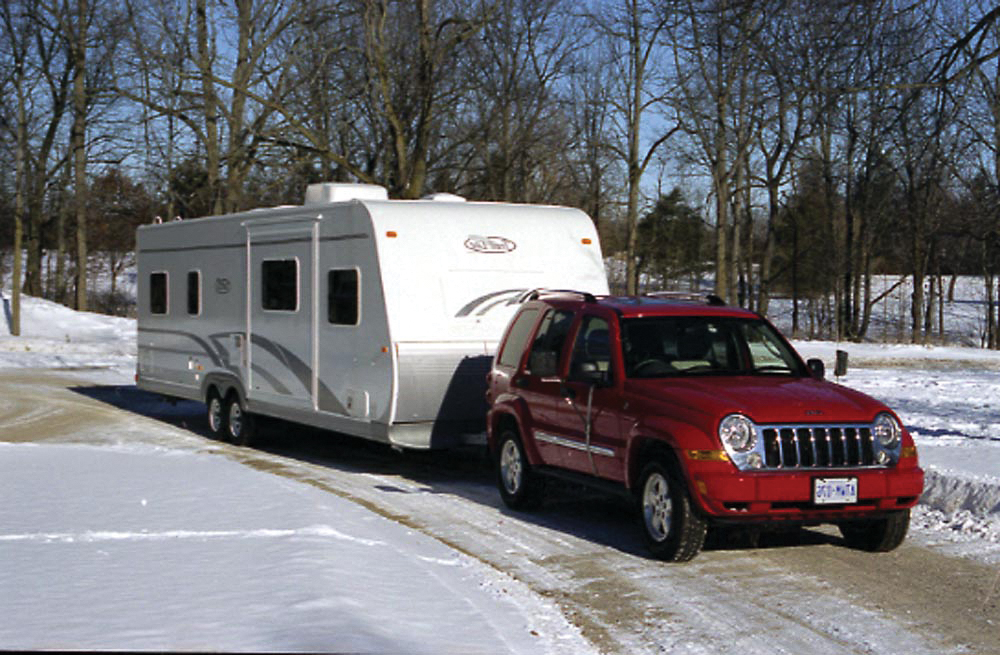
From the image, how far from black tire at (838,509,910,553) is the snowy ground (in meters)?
0.50

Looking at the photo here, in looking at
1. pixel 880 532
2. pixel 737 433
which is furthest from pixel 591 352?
pixel 880 532

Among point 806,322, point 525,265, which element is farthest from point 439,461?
point 806,322

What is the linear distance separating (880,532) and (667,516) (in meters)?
1.58

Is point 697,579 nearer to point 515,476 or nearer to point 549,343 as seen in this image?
point 515,476

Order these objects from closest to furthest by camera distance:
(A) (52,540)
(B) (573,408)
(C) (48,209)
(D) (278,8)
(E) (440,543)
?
(A) (52,540) → (E) (440,543) → (B) (573,408) → (D) (278,8) → (C) (48,209)

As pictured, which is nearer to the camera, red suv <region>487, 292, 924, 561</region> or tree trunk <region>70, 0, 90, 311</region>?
red suv <region>487, 292, 924, 561</region>

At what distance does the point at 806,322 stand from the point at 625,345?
55.5 meters

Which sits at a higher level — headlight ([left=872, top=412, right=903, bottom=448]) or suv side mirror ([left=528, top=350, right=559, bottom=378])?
suv side mirror ([left=528, top=350, right=559, bottom=378])

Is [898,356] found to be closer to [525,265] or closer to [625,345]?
[525,265]

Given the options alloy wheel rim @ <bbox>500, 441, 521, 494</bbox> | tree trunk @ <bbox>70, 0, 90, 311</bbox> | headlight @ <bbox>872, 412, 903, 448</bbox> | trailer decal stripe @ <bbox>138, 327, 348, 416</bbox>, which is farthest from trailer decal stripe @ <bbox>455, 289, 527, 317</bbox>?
tree trunk @ <bbox>70, 0, 90, 311</bbox>

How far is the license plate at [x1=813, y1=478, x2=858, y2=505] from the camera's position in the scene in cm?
829

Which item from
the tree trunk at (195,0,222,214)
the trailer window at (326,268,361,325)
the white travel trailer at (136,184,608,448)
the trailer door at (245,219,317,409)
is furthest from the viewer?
the tree trunk at (195,0,222,214)

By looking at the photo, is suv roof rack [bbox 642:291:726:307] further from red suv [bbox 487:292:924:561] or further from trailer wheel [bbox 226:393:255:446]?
trailer wheel [bbox 226:393:255:446]

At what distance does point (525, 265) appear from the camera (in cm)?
1324
